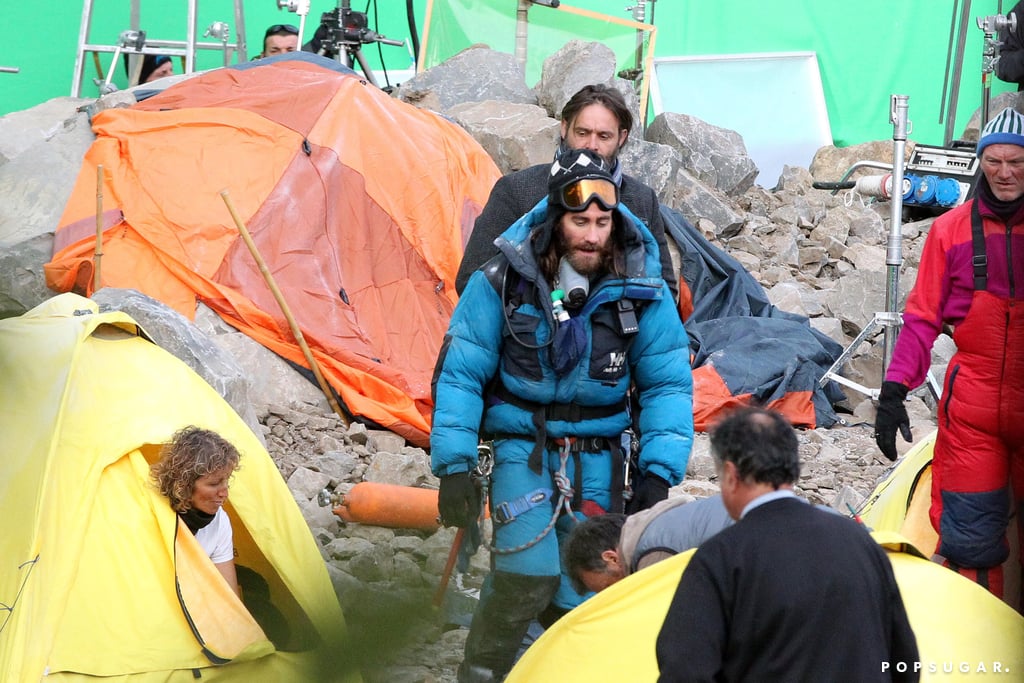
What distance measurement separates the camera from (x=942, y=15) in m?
12.3

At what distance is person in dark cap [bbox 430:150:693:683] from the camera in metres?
3.20

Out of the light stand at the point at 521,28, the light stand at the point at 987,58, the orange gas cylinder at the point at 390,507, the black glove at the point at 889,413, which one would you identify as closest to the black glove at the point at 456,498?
the black glove at the point at 889,413

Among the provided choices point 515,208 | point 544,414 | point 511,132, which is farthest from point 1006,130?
point 511,132

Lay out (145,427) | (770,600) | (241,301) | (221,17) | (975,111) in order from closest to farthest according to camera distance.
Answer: (770,600) < (145,427) < (241,301) < (221,17) < (975,111)

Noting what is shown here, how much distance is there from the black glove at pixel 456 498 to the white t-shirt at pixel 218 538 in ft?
3.48

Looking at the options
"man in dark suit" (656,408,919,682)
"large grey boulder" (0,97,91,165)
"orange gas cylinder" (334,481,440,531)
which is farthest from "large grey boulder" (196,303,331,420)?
"man in dark suit" (656,408,919,682)

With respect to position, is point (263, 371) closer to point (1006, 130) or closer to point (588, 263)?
point (588, 263)

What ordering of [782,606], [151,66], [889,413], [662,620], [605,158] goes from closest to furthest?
[782,606], [662,620], [605,158], [889,413], [151,66]

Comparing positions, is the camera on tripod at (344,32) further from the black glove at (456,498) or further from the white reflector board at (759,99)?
the black glove at (456,498)

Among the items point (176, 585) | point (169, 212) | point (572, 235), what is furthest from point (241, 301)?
point (572, 235)

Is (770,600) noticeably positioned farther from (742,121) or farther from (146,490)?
(742,121)

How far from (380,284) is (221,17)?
453 centimetres

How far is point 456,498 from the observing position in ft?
10.7

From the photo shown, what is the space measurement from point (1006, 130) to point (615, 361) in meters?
1.35
